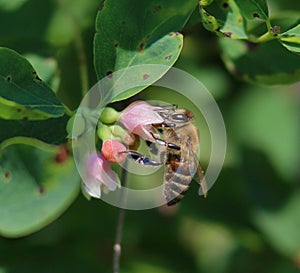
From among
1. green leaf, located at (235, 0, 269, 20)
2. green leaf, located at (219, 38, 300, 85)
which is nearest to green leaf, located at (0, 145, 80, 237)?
green leaf, located at (219, 38, 300, 85)

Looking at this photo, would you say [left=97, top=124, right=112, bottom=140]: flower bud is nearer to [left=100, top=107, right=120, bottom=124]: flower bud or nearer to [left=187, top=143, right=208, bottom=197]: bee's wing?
[left=100, top=107, right=120, bottom=124]: flower bud

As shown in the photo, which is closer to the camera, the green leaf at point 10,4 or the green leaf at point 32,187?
the green leaf at point 32,187

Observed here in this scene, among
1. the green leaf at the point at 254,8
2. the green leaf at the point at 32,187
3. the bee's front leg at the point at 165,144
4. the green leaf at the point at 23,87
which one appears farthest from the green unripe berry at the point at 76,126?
the green leaf at the point at 254,8

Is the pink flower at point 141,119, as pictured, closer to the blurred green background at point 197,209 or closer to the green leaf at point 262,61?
the green leaf at point 262,61

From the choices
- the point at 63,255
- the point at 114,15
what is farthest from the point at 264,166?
the point at 114,15

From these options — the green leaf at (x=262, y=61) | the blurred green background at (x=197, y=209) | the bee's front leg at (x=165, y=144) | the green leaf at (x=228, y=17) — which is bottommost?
the blurred green background at (x=197, y=209)

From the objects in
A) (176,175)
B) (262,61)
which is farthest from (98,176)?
(262,61)

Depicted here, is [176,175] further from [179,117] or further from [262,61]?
[262,61]
